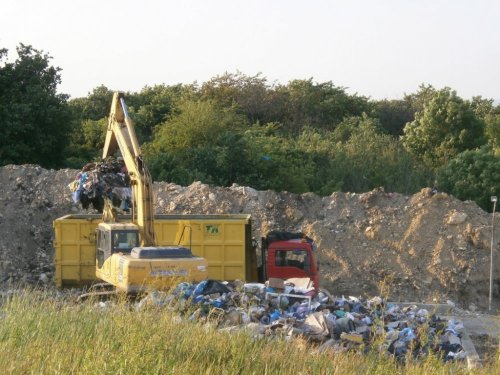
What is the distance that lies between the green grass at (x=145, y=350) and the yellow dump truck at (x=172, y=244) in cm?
1105

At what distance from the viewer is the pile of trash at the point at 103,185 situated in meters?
19.4

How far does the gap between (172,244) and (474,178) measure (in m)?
14.5

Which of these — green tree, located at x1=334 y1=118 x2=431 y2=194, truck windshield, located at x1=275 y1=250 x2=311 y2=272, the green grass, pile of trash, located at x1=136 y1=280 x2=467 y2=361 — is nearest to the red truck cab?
truck windshield, located at x1=275 y1=250 x2=311 y2=272

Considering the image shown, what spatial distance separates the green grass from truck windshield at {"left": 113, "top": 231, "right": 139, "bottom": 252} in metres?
7.73

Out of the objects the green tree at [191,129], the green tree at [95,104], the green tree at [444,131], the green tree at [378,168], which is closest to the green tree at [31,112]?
the green tree at [191,129]

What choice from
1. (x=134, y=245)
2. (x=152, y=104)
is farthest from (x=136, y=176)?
(x=152, y=104)

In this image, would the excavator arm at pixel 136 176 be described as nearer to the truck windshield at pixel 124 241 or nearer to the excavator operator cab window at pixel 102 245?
the truck windshield at pixel 124 241

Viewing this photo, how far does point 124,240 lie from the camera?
18.7 meters

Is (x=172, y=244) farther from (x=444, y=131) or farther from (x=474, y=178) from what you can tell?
(x=444, y=131)

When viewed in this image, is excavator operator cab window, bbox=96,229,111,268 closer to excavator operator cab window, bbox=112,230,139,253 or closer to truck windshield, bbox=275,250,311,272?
excavator operator cab window, bbox=112,230,139,253

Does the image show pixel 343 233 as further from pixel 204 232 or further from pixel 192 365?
pixel 192 365

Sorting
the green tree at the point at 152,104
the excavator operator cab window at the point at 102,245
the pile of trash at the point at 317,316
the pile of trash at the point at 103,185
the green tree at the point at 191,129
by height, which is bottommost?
the pile of trash at the point at 317,316

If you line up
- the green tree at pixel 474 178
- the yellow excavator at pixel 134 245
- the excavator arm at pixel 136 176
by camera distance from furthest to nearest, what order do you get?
the green tree at pixel 474 178
the excavator arm at pixel 136 176
the yellow excavator at pixel 134 245

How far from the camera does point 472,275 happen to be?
2480cm
